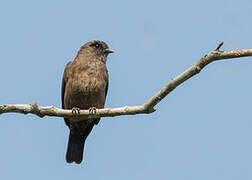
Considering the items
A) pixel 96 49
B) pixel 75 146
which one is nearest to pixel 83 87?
pixel 96 49

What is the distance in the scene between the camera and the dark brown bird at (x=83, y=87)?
26.7 ft

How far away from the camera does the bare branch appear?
18.0 feet

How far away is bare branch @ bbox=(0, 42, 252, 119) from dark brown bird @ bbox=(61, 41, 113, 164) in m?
0.86

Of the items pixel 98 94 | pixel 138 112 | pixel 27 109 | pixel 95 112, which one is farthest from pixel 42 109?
pixel 98 94

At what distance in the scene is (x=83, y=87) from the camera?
812 cm

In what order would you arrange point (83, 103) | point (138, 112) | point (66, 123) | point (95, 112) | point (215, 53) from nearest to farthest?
point (215, 53) < point (138, 112) < point (95, 112) < point (83, 103) < point (66, 123)

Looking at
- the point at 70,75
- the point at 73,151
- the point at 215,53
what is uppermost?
the point at 70,75

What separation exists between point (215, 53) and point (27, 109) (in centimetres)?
252

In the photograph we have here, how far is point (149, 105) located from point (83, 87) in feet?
7.38

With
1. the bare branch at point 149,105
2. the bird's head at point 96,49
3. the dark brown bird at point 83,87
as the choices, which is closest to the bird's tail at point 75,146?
the dark brown bird at point 83,87

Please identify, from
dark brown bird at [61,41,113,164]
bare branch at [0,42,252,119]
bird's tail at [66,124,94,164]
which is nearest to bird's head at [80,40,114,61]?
dark brown bird at [61,41,113,164]

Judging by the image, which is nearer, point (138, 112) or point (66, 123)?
point (138, 112)

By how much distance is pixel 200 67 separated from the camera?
18.5ft

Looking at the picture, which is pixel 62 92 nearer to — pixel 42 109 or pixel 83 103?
pixel 83 103
